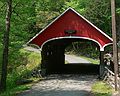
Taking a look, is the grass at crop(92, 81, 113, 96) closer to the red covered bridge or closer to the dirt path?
the dirt path

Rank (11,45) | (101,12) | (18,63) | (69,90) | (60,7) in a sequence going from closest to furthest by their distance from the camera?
1. (69,90)
2. (11,45)
3. (18,63)
4. (101,12)
5. (60,7)

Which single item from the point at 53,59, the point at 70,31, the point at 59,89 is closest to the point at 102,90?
the point at 59,89

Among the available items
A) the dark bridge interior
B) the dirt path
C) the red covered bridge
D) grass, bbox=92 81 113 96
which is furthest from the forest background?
grass, bbox=92 81 113 96

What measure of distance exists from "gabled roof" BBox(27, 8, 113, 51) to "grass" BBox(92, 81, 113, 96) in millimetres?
6361

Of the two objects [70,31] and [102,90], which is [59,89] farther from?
[70,31]

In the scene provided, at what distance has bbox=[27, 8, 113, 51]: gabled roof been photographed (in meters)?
29.5

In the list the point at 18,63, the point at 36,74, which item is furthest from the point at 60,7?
the point at 36,74

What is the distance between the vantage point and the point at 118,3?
163ft

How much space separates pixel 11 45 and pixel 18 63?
11388 mm

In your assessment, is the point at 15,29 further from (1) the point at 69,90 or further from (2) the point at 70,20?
(1) the point at 69,90

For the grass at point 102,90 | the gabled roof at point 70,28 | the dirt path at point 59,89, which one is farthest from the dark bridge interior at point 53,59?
the grass at point 102,90

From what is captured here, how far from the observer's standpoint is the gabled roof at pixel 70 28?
1160 inches

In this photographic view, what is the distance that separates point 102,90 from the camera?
2152 cm

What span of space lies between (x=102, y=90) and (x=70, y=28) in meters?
9.37
